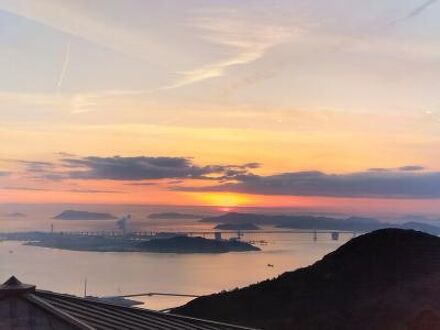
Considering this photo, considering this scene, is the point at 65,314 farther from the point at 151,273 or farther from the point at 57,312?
the point at 151,273

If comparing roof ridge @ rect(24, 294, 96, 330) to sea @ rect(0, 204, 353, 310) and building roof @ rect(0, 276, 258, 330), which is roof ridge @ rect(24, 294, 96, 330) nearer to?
building roof @ rect(0, 276, 258, 330)

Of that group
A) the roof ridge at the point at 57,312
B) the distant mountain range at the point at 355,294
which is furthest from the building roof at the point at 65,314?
the distant mountain range at the point at 355,294

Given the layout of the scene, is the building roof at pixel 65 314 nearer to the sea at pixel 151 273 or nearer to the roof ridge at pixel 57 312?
the roof ridge at pixel 57 312

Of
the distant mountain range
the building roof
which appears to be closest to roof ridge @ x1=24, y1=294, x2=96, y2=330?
the building roof

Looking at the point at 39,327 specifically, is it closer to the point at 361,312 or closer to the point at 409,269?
the point at 361,312

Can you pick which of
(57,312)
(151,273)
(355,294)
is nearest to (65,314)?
(57,312)
